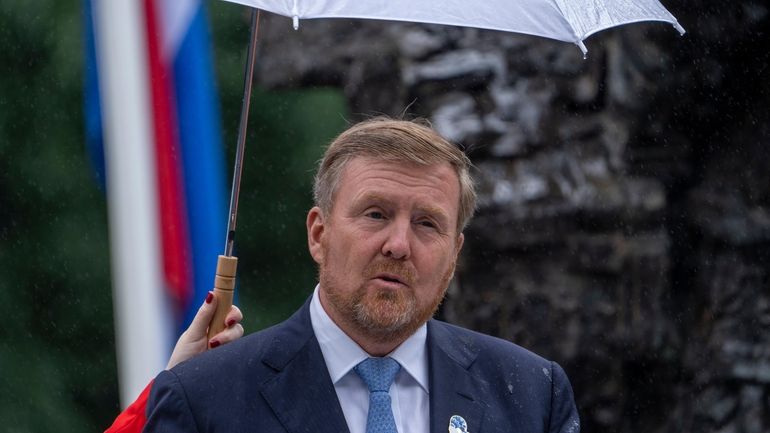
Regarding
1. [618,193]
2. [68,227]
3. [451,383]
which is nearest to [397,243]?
[451,383]

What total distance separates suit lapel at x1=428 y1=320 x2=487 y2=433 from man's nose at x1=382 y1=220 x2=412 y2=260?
27 cm

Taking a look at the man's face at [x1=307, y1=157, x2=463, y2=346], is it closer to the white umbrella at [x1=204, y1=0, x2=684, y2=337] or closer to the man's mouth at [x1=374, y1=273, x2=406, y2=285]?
the man's mouth at [x1=374, y1=273, x2=406, y2=285]

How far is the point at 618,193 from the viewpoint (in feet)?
19.0

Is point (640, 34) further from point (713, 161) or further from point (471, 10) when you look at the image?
point (471, 10)

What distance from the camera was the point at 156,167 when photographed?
3.33m

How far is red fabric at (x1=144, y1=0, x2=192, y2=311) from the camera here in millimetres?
3303

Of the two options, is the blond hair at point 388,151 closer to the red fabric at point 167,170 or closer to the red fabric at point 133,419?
the red fabric at point 133,419

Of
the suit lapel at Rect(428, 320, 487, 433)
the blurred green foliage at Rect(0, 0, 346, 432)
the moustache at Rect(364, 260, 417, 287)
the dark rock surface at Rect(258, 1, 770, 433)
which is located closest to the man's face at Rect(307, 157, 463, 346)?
the moustache at Rect(364, 260, 417, 287)

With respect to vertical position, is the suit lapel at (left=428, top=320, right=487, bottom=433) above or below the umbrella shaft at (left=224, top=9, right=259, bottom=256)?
below

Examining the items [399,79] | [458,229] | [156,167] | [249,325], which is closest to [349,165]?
[458,229]

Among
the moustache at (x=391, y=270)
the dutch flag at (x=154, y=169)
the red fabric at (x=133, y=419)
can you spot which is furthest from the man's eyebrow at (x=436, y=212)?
the dutch flag at (x=154, y=169)

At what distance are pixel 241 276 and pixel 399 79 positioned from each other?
4.00 ft

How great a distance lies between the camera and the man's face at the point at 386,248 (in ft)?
8.05

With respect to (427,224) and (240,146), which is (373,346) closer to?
(427,224)
